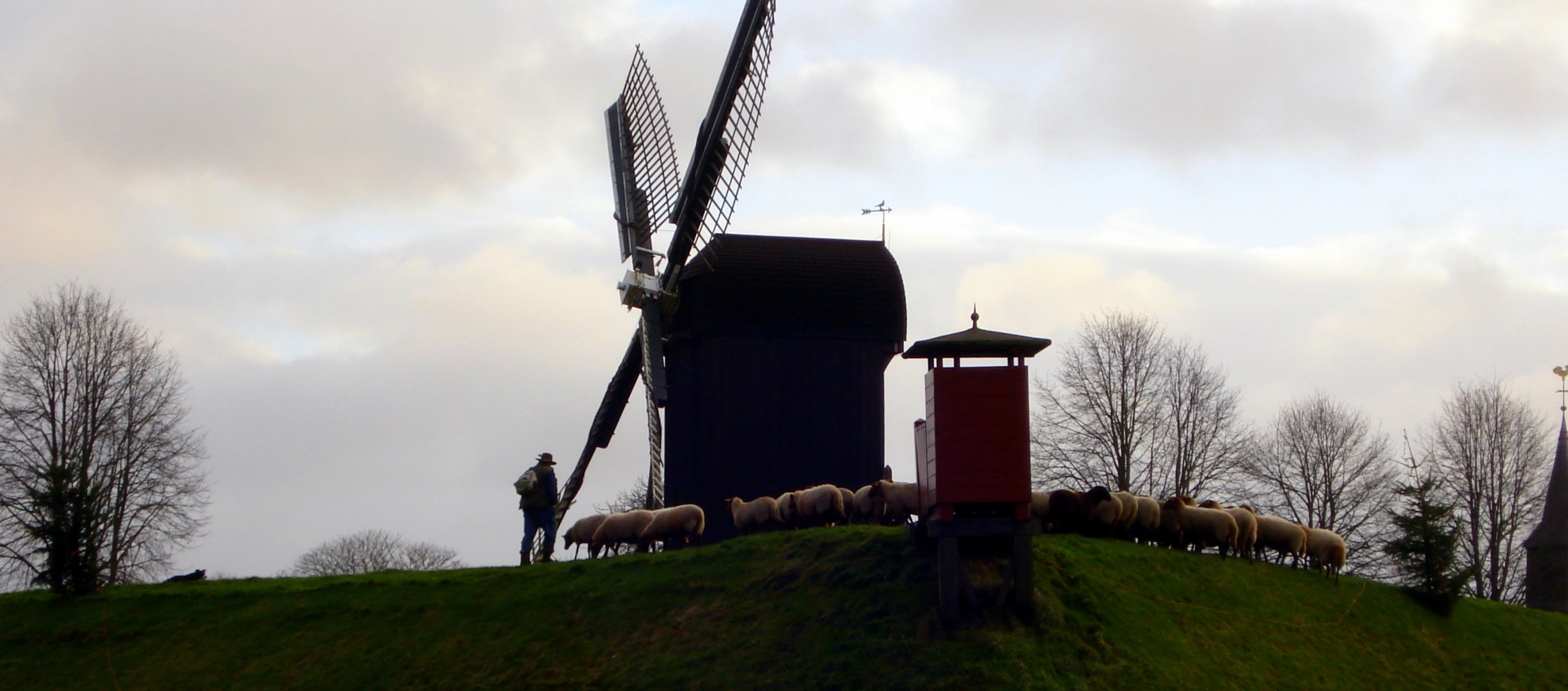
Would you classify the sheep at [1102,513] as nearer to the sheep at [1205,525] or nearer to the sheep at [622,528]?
the sheep at [1205,525]

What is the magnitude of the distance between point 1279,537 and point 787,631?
1025cm

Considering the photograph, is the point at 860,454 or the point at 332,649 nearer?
the point at 332,649

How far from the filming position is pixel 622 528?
28.4 m

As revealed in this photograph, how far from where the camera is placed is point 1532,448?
50094 mm

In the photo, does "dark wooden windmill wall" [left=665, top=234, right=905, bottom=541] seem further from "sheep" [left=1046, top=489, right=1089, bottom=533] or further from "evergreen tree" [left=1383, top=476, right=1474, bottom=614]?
"evergreen tree" [left=1383, top=476, right=1474, bottom=614]

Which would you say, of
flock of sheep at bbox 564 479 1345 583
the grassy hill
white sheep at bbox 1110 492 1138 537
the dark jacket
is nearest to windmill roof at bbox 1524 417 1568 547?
the grassy hill

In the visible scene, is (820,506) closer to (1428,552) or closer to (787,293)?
(787,293)

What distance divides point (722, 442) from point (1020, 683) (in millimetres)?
14465

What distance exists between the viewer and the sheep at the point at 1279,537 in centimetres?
2664

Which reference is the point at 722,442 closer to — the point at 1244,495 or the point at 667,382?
the point at 667,382

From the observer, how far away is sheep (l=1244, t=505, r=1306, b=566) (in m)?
26.6

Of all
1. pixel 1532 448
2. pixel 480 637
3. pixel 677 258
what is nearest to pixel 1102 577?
pixel 480 637

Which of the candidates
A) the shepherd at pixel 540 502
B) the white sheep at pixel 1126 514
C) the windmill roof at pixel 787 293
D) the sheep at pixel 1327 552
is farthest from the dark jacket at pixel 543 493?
the sheep at pixel 1327 552

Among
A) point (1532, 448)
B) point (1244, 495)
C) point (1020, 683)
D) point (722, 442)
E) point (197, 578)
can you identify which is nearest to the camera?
point (1020, 683)
